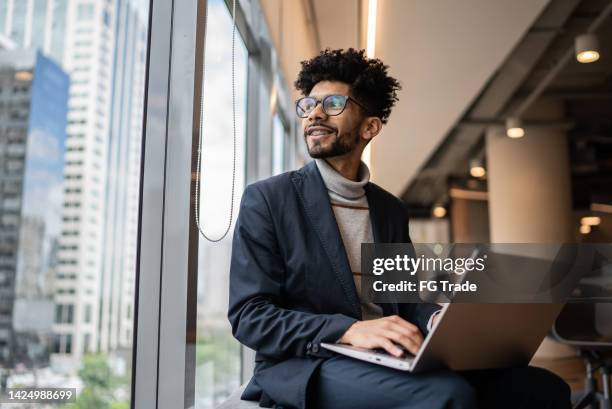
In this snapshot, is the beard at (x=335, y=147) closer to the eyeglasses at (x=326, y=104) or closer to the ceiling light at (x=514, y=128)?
the eyeglasses at (x=326, y=104)

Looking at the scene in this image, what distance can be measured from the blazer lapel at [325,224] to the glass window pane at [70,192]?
1.54ft

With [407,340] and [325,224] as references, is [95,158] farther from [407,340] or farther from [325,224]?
[407,340]

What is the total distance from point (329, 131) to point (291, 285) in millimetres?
477

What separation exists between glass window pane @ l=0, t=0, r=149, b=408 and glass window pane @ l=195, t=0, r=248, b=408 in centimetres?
43

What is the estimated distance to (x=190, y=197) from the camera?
171 centimetres

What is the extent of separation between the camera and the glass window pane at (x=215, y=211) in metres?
2.22

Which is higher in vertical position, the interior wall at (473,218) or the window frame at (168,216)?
the interior wall at (473,218)

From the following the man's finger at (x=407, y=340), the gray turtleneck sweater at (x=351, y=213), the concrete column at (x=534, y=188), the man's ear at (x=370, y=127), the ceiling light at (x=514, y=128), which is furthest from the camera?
the concrete column at (x=534, y=188)

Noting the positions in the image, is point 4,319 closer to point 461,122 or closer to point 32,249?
point 32,249

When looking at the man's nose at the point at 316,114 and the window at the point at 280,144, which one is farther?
the window at the point at 280,144

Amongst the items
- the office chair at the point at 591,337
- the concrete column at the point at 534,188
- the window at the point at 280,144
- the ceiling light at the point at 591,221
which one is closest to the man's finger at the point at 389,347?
the office chair at the point at 591,337

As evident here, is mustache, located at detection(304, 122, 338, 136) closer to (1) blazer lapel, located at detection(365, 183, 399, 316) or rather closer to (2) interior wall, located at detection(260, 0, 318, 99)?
(1) blazer lapel, located at detection(365, 183, 399, 316)

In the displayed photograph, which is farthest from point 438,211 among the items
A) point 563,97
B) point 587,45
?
point 587,45

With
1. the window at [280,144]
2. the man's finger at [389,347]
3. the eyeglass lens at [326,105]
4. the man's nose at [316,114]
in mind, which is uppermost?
the window at [280,144]
